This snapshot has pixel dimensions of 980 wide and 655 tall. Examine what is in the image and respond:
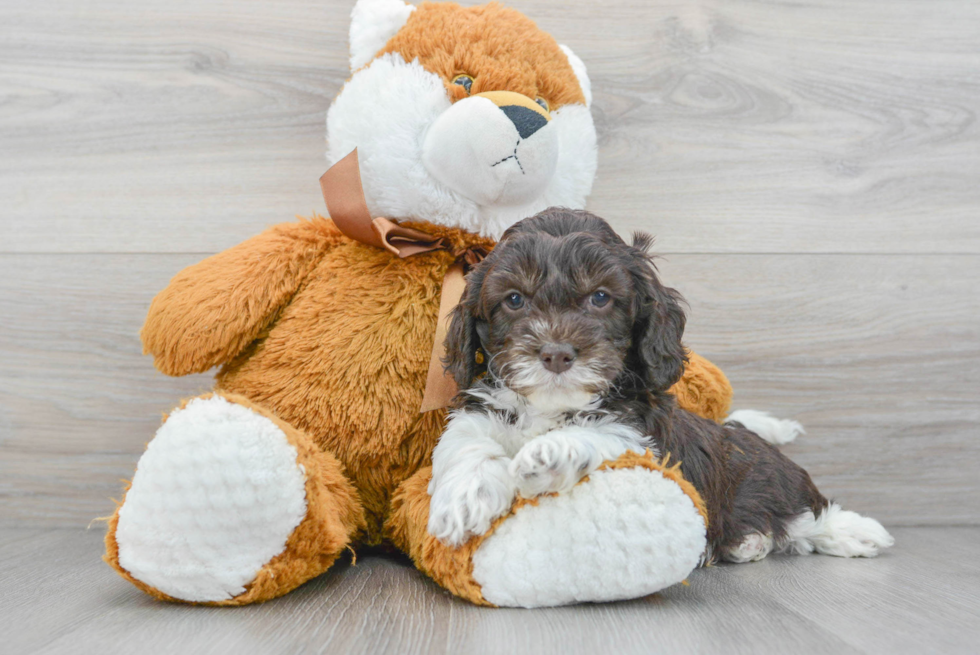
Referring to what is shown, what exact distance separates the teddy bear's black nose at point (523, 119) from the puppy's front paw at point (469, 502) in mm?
764

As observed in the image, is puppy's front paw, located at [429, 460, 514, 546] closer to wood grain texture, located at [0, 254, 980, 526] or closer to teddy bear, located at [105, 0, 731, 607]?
teddy bear, located at [105, 0, 731, 607]

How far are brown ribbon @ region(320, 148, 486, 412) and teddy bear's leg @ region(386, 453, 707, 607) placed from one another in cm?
40

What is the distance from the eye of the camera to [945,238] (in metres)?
2.47

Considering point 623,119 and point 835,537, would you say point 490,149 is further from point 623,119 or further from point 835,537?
point 835,537

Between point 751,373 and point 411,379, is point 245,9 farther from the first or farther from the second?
point 751,373

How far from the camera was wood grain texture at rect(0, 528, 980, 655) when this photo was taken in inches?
48.9

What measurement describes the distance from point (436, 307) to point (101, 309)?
4.09 feet

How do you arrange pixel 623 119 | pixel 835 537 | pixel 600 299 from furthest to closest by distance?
pixel 623 119
pixel 835 537
pixel 600 299

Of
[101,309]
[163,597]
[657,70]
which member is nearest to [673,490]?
[163,597]

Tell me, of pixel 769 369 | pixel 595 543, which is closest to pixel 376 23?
pixel 595 543

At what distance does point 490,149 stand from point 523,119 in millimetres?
110

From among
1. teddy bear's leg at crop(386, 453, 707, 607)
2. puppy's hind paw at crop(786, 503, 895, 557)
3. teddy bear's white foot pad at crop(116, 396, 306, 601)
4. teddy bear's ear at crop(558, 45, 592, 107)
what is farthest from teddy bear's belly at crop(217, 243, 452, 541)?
puppy's hind paw at crop(786, 503, 895, 557)

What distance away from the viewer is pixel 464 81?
179 centimetres

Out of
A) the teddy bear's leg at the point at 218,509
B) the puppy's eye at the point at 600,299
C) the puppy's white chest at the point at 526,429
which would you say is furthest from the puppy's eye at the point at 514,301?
the teddy bear's leg at the point at 218,509
